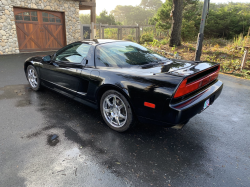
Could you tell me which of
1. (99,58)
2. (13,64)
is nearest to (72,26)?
(13,64)

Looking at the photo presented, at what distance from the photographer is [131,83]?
2.68 meters

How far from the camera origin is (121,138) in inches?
115

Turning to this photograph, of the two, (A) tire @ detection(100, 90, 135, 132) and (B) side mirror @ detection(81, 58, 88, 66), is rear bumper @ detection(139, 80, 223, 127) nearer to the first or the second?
(A) tire @ detection(100, 90, 135, 132)

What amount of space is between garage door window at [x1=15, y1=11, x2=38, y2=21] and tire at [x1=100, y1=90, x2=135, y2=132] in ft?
35.9

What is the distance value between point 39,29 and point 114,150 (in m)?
11.9

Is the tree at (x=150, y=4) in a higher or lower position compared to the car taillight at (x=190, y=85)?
higher

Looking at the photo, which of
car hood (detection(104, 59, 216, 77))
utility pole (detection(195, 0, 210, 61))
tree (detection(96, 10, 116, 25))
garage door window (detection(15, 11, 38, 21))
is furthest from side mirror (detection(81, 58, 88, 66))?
tree (detection(96, 10, 116, 25))

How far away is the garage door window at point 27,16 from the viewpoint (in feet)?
36.5

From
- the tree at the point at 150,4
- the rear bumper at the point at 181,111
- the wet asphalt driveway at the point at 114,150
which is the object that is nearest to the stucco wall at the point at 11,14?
the wet asphalt driveway at the point at 114,150

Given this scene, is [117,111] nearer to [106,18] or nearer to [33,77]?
[33,77]

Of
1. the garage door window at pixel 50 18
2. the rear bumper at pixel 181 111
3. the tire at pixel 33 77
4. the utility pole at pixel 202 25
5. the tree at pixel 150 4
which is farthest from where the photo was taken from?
the tree at pixel 150 4

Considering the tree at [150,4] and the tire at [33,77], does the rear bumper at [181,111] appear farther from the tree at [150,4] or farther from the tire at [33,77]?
the tree at [150,4]

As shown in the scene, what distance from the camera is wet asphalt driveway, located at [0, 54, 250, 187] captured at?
6.95 ft

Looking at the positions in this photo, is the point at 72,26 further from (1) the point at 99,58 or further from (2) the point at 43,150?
(2) the point at 43,150
